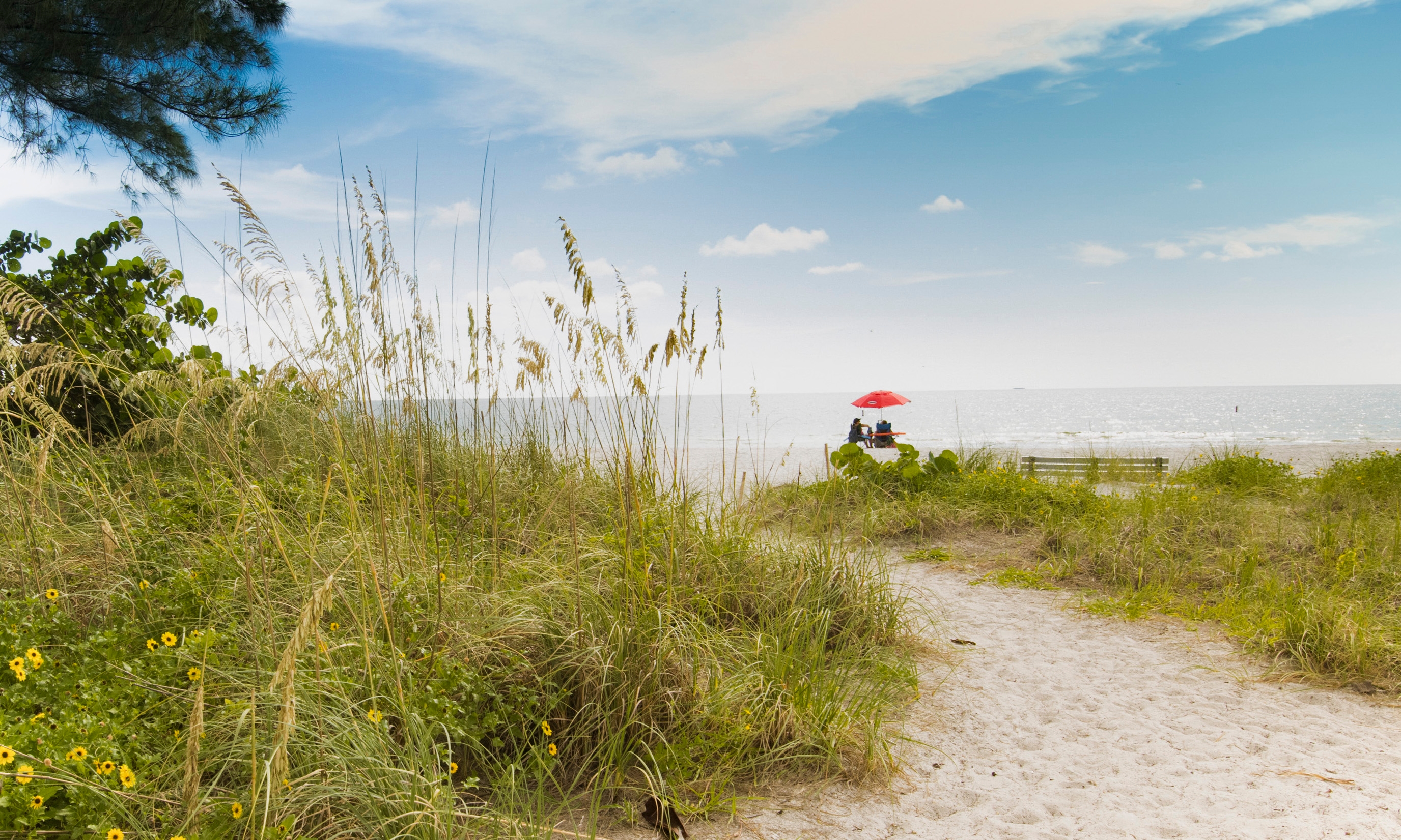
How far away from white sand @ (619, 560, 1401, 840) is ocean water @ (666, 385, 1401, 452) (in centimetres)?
201

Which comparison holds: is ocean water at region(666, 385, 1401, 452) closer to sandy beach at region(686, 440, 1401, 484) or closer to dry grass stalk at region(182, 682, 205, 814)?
sandy beach at region(686, 440, 1401, 484)

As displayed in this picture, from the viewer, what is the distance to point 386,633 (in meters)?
2.31

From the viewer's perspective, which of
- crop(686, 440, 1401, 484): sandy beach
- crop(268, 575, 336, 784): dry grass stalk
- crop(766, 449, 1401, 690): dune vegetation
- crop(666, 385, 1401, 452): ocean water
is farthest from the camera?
crop(666, 385, 1401, 452): ocean water

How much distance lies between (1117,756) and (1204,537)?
369 cm

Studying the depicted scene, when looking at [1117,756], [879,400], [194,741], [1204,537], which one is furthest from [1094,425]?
Answer: [194,741]

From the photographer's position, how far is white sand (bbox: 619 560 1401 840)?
93.8 inches

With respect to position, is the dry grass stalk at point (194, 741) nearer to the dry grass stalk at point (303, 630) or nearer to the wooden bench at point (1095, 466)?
the dry grass stalk at point (303, 630)

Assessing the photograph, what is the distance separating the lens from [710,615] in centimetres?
330

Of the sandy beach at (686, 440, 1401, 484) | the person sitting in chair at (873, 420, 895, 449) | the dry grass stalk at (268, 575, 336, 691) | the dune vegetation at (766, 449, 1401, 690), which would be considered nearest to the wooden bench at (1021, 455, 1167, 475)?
the sandy beach at (686, 440, 1401, 484)

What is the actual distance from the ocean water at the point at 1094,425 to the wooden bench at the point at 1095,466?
2.17ft

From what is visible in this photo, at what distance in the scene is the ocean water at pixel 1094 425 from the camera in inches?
890

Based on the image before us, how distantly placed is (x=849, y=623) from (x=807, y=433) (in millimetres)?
32435

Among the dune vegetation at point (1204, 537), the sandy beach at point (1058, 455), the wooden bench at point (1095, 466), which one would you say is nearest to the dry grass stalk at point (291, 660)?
the dune vegetation at point (1204, 537)

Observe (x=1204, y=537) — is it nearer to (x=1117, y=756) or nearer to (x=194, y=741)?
(x=1117, y=756)
